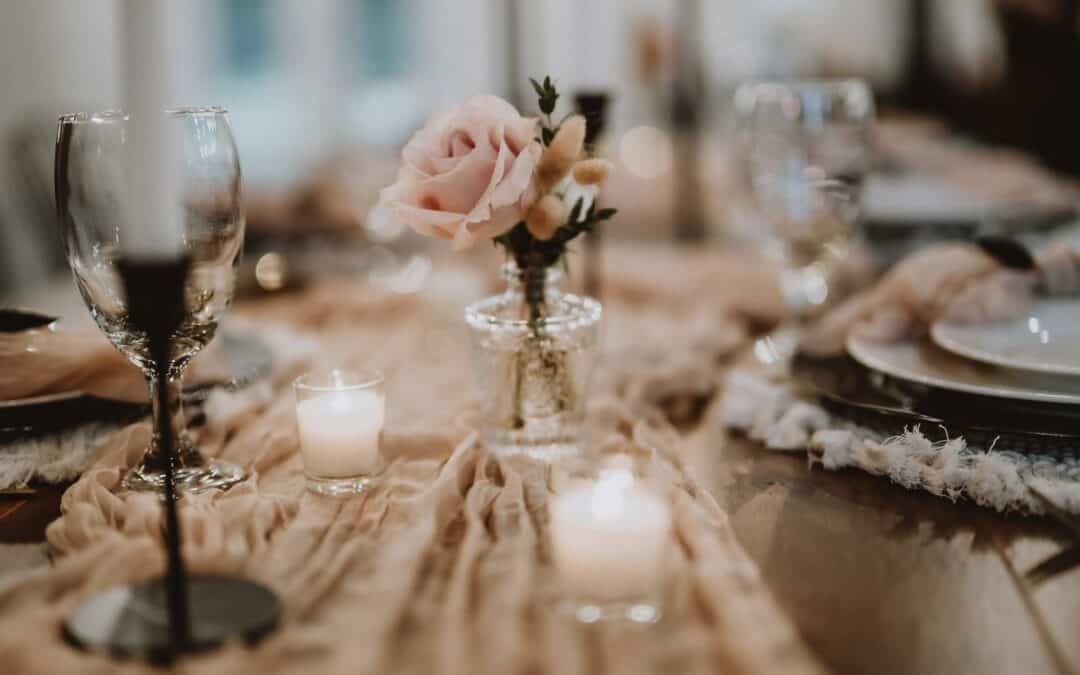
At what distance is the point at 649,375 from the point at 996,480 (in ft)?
1.29

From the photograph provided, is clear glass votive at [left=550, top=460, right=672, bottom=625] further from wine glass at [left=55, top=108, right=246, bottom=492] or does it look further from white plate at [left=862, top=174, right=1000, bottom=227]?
white plate at [left=862, top=174, right=1000, bottom=227]

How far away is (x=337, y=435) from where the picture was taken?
86 cm

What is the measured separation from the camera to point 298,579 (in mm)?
669

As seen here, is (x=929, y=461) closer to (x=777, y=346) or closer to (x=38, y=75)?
(x=777, y=346)

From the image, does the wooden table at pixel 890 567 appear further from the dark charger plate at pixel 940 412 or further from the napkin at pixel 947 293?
the napkin at pixel 947 293

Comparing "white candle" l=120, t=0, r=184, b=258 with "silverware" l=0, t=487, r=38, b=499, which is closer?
"white candle" l=120, t=0, r=184, b=258

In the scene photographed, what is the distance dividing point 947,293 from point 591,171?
0.43 m

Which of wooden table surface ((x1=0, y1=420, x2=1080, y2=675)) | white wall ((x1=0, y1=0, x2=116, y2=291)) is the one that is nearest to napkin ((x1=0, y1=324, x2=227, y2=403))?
wooden table surface ((x1=0, y1=420, x2=1080, y2=675))

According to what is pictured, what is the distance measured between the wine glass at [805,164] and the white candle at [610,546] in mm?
622

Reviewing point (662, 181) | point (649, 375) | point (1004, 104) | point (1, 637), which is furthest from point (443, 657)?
point (1004, 104)

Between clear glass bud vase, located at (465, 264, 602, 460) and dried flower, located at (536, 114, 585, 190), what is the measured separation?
95 mm

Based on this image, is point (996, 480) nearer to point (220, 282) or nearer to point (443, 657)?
point (443, 657)

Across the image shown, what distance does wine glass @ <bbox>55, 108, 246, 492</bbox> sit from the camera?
2.61 feet

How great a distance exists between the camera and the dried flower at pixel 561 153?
80 cm
